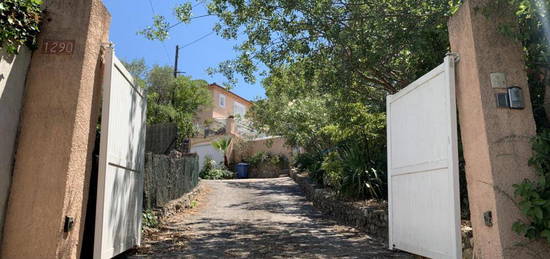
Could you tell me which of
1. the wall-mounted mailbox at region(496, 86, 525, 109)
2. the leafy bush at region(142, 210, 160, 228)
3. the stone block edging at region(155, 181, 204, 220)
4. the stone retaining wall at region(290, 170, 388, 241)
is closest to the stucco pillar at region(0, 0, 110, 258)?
the leafy bush at region(142, 210, 160, 228)

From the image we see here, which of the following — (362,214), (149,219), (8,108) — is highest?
(8,108)

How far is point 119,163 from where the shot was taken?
5523 mm

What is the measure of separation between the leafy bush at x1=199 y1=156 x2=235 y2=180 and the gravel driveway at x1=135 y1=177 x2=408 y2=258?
10601mm

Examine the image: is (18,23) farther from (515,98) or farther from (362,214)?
(362,214)

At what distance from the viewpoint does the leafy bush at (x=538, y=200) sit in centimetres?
397

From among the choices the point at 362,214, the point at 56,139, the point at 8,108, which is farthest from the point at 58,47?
the point at 362,214

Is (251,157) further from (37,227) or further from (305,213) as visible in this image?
(37,227)

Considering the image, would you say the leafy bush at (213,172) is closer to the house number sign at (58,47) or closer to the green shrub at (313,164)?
the green shrub at (313,164)

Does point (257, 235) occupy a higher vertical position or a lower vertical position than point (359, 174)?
lower

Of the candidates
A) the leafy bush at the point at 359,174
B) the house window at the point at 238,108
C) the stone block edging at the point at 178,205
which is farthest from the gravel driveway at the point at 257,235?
the house window at the point at 238,108

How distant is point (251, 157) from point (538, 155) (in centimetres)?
2404

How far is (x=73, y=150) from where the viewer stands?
4.52 m

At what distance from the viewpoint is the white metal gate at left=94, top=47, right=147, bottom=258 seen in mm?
4910

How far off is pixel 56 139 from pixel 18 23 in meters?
1.13
